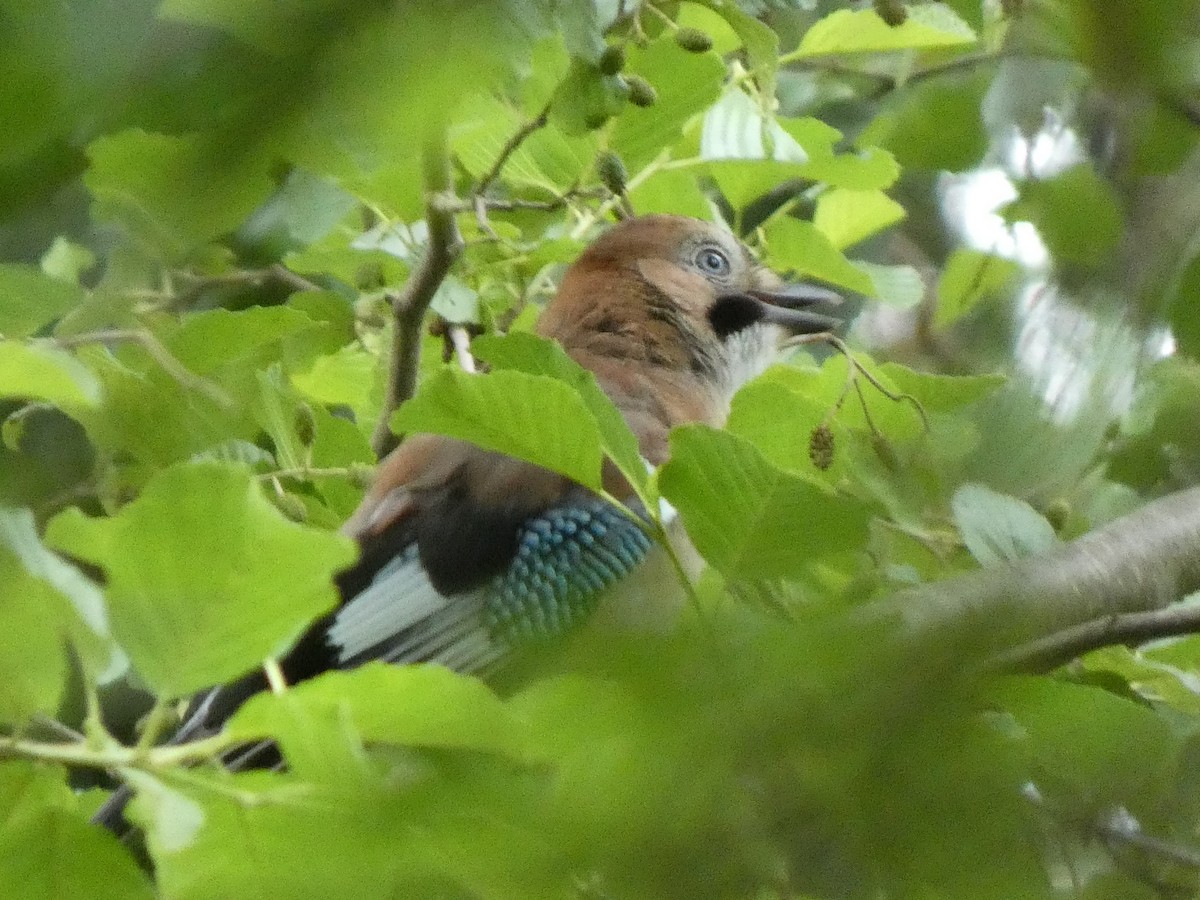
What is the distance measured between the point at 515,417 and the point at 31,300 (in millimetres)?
858

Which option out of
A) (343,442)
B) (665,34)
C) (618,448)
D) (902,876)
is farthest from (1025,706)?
(665,34)

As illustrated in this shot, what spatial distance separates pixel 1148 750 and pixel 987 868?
17.6 inches

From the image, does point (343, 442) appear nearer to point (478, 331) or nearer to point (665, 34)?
point (478, 331)

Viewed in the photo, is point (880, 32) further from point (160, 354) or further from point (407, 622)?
point (160, 354)

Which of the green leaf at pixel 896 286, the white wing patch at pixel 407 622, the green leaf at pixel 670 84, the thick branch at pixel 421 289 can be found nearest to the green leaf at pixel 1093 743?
the thick branch at pixel 421 289

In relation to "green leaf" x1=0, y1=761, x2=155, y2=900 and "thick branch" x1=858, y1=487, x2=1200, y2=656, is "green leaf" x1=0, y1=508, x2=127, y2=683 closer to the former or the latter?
"green leaf" x1=0, y1=761, x2=155, y2=900

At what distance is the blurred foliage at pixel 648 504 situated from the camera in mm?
804

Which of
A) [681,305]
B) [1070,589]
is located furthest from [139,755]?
[681,305]

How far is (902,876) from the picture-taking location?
3.00 feet

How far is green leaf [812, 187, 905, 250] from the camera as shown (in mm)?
3051

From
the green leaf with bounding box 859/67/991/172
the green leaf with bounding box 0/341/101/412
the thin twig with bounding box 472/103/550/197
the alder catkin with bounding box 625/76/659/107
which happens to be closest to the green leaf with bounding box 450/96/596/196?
the thin twig with bounding box 472/103/550/197

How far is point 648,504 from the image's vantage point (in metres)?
1.81

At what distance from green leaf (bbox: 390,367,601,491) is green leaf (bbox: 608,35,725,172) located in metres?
0.97

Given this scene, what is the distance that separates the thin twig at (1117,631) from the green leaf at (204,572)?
0.64 metres
